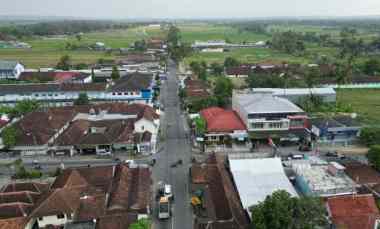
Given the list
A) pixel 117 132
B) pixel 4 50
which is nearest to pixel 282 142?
pixel 117 132

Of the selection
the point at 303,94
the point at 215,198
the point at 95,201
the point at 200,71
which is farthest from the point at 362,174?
the point at 200,71

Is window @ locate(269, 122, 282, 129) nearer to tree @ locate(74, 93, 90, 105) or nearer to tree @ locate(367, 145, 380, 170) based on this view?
tree @ locate(367, 145, 380, 170)

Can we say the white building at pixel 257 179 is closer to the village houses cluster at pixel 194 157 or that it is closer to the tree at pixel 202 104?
the village houses cluster at pixel 194 157

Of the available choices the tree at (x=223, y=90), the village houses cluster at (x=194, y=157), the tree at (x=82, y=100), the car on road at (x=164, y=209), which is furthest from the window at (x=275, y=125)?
the tree at (x=82, y=100)

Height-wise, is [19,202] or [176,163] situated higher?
[19,202]

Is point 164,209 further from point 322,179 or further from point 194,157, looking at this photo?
point 322,179

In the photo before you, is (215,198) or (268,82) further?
(268,82)
